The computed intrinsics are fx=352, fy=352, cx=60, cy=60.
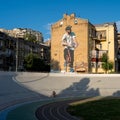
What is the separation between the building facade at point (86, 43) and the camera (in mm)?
97125

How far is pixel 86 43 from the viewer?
97.0 metres

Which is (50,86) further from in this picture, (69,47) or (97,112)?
(97,112)

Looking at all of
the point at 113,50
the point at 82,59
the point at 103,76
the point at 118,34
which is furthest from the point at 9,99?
the point at 118,34

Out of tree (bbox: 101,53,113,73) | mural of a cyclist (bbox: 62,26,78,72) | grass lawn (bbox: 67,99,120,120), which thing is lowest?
grass lawn (bbox: 67,99,120,120)

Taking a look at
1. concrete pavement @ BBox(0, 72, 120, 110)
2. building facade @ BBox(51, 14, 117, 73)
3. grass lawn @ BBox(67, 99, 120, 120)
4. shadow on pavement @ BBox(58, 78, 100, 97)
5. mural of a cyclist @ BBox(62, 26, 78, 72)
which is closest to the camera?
grass lawn @ BBox(67, 99, 120, 120)

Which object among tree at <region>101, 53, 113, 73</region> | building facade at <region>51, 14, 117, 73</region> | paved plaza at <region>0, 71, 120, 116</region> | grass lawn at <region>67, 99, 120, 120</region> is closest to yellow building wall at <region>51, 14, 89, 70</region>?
building facade at <region>51, 14, 117, 73</region>

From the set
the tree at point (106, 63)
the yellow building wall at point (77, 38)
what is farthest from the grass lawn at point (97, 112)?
the yellow building wall at point (77, 38)

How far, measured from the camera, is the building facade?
97125 millimetres

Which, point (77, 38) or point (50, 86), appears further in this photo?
point (77, 38)

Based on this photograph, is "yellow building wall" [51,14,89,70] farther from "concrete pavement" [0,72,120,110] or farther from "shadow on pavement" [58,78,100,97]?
"shadow on pavement" [58,78,100,97]

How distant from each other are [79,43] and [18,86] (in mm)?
36660

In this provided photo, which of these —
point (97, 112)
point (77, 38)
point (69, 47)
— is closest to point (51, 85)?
point (69, 47)

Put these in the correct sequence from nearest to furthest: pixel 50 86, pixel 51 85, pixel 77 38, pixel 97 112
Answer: pixel 97 112
pixel 50 86
pixel 51 85
pixel 77 38

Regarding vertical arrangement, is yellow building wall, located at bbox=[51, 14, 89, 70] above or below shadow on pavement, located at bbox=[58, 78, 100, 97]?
above
